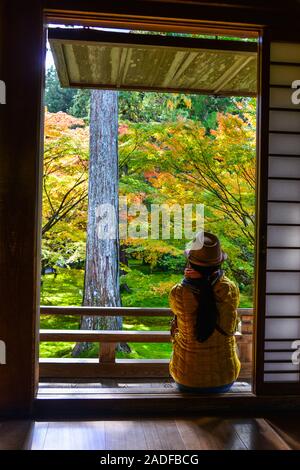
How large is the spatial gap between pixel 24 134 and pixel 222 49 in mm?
1526

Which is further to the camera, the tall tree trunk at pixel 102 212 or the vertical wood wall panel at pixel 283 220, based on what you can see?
the tall tree trunk at pixel 102 212

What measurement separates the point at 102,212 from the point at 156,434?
179 inches

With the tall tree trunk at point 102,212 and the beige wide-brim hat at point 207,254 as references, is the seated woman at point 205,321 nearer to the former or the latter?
the beige wide-brim hat at point 207,254

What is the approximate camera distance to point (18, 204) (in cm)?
264

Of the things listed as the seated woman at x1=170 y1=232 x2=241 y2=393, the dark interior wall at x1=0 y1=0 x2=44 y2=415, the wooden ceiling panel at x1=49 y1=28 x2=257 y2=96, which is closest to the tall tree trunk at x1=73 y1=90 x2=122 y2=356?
the wooden ceiling panel at x1=49 y1=28 x2=257 y2=96

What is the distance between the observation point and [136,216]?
281 inches

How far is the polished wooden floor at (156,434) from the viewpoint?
225cm

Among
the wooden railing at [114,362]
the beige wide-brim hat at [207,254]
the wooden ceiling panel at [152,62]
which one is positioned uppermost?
the wooden ceiling panel at [152,62]

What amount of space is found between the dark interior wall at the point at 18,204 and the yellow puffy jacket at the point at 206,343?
91 centimetres

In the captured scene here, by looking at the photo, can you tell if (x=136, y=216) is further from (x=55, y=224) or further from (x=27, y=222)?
(x=27, y=222)

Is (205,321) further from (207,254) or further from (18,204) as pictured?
(18,204)

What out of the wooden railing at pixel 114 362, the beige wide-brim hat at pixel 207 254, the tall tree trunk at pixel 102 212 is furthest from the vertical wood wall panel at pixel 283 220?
the tall tree trunk at pixel 102 212

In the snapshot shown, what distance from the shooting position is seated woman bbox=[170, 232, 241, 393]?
2721 mm

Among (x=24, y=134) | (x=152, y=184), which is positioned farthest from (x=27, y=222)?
(x=152, y=184)
